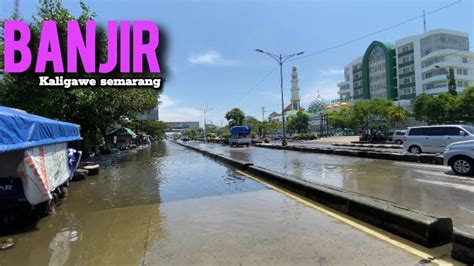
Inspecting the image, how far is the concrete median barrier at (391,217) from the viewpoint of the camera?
592 centimetres

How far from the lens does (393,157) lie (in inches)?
819

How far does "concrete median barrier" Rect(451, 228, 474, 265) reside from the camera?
16.4 ft

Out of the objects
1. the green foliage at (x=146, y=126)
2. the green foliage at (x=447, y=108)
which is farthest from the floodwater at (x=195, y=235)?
the green foliage at (x=146, y=126)

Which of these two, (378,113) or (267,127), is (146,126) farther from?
(378,113)

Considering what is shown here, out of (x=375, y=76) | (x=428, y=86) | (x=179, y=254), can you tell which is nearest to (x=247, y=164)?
(x=179, y=254)

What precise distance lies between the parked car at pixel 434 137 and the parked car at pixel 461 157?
740 cm

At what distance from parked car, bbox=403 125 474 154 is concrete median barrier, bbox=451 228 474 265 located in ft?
56.8

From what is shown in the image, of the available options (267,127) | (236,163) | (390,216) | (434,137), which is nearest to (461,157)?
(390,216)

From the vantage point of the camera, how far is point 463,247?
5.11 metres

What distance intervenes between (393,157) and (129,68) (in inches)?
564

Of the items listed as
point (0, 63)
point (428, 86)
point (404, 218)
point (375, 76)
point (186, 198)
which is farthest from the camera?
point (375, 76)

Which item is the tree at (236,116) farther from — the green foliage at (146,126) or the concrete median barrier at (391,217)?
the concrete median barrier at (391,217)

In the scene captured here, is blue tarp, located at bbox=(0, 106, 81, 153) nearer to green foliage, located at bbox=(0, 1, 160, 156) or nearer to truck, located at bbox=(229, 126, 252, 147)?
→ green foliage, located at bbox=(0, 1, 160, 156)

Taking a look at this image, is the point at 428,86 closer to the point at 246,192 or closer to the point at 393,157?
the point at 393,157
